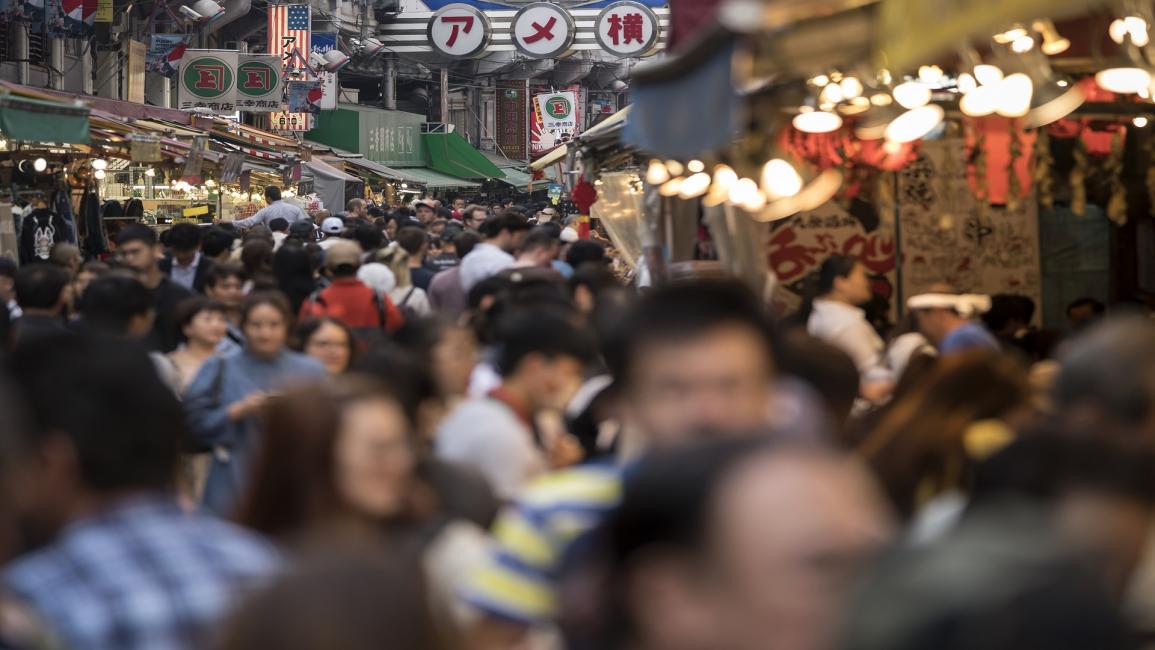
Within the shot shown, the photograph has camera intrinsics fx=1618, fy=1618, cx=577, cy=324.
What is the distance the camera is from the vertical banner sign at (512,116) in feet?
190

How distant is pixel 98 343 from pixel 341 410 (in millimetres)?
566

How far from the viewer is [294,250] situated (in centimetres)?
1049

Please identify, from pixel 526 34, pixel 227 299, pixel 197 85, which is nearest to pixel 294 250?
pixel 227 299

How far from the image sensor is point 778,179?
27.5 feet

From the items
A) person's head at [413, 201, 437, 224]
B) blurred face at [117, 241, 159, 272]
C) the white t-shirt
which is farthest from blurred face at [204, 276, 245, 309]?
person's head at [413, 201, 437, 224]

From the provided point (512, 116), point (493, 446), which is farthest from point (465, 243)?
point (512, 116)

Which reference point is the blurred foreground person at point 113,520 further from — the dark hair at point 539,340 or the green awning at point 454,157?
the green awning at point 454,157

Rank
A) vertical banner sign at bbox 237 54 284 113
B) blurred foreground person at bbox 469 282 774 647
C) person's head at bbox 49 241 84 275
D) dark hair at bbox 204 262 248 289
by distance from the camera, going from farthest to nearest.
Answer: vertical banner sign at bbox 237 54 284 113 → person's head at bbox 49 241 84 275 → dark hair at bbox 204 262 248 289 → blurred foreground person at bbox 469 282 774 647

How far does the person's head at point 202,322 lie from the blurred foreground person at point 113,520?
4231 mm

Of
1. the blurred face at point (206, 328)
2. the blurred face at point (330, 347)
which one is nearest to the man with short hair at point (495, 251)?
the blurred face at point (206, 328)

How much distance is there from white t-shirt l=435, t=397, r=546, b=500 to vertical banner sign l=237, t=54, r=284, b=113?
70.5 ft

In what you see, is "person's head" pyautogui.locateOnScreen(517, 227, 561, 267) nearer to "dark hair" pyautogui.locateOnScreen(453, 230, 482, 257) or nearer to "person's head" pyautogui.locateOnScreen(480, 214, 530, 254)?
"person's head" pyautogui.locateOnScreen(480, 214, 530, 254)

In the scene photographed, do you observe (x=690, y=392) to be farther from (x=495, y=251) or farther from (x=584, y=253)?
(x=584, y=253)

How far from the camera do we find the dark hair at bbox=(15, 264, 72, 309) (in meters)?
8.16
